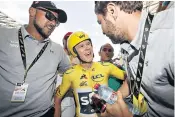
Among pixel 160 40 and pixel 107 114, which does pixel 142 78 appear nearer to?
pixel 160 40

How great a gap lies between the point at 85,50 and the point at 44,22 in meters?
0.78

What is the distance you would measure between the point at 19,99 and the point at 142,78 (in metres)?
1.71

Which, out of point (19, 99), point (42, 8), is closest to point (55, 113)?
point (19, 99)

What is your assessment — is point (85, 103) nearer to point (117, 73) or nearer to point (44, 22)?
point (117, 73)

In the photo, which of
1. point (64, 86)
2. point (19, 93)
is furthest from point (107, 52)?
point (19, 93)

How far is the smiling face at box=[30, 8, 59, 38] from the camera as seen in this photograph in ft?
10.1

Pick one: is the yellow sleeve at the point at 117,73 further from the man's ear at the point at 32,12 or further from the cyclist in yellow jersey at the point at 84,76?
the man's ear at the point at 32,12

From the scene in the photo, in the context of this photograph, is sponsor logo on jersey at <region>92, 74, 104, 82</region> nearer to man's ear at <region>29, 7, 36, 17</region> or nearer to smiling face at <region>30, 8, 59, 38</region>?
smiling face at <region>30, 8, 59, 38</region>

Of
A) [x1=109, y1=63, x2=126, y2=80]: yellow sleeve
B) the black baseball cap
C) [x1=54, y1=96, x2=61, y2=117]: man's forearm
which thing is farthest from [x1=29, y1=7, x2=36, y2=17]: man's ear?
[x1=109, y1=63, x2=126, y2=80]: yellow sleeve

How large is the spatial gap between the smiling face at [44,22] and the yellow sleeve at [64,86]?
0.72 m

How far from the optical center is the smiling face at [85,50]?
10.7 ft

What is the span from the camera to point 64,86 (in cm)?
317

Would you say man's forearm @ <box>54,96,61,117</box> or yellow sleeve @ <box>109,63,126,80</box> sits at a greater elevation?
yellow sleeve @ <box>109,63,126,80</box>

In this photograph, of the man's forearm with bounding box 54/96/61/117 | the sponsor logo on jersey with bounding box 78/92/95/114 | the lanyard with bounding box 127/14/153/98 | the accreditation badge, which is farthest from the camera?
the man's forearm with bounding box 54/96/61/117
